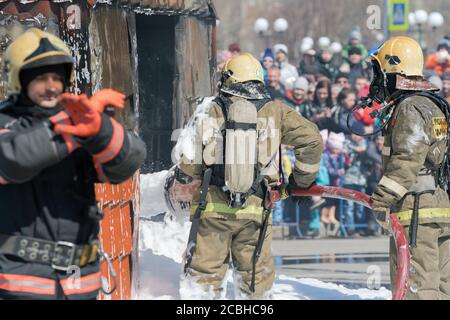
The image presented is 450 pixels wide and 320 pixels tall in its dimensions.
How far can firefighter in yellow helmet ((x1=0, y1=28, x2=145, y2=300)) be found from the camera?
14.2ft

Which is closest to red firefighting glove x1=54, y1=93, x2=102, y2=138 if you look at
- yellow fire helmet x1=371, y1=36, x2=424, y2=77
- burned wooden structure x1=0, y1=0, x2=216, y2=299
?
burned wooden structure x1=0, y1=0, x2=216, y2=299

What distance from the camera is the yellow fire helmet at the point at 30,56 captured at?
4344mm

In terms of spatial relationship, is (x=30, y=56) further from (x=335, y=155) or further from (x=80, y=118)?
(x=335, y=155)

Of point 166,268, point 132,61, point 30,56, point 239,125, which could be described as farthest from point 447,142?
point 30,56

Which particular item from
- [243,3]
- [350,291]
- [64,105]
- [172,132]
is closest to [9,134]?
[64,105]

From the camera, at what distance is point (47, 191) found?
4371 mm

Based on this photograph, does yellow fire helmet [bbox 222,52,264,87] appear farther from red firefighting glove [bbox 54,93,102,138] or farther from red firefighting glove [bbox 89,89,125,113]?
red firefighting glove [bbox 54,93,102,138]

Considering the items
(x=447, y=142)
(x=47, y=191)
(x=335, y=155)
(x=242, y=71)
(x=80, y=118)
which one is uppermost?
(x=80, y=118)

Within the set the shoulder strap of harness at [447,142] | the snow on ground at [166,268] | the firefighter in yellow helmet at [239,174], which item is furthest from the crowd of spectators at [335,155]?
the shoulder strap of harness at [447,142]

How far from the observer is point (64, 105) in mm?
4125

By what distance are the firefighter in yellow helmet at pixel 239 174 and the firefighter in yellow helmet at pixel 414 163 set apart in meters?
0.64

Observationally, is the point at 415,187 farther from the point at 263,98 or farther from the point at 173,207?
the point at 173,207

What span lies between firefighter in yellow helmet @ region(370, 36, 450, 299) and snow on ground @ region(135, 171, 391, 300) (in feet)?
5.63

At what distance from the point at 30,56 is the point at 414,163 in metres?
2.93
